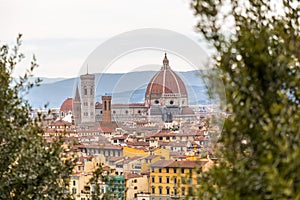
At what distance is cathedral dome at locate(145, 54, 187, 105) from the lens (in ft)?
31.9

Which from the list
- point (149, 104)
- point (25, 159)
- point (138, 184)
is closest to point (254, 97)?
point (25, 159)

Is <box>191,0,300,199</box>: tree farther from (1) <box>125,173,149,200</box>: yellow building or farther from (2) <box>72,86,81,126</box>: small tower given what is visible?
(2) <box>72,86,81,126</box>: small tower

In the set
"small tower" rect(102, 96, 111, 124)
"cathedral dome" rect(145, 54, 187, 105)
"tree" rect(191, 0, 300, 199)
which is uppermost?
"cathedral dome" rect(145, 54, 187, 105)

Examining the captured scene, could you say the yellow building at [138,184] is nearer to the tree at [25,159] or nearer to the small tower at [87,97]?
the small tower at [87,97]

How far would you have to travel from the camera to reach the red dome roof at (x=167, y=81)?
9.68 metres

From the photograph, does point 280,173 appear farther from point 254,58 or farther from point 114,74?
point 114,74

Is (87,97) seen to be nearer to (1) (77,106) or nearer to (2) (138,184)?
(1) (77,106)

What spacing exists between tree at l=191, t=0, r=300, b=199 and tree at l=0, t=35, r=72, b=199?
2545 millimetres

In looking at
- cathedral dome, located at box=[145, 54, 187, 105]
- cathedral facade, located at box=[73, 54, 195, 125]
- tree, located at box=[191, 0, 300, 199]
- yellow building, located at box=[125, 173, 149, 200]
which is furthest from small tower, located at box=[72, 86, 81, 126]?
tree, located at box=[191, 0, 300, 199]

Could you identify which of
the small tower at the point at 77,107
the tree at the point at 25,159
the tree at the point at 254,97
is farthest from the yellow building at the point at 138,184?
the tree at the point at 254,97

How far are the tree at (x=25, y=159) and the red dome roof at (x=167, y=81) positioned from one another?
421 cm

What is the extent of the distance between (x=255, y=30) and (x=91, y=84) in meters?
7.28

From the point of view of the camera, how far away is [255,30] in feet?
10.1

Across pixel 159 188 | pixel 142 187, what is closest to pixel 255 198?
pixel 159 188
